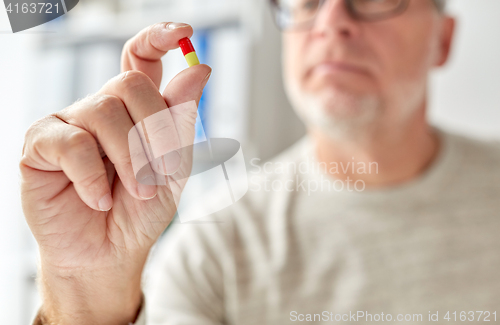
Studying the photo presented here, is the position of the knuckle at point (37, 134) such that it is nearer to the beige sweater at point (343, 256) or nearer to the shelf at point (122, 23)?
the shelf at point (122, 23)

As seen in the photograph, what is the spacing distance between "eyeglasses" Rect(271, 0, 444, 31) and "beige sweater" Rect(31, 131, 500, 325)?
36 cm

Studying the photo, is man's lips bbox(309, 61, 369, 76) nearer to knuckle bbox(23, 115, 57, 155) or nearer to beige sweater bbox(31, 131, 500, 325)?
beige sweater bbox(31, 131, 500, 325)

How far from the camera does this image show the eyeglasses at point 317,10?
0.76 meters

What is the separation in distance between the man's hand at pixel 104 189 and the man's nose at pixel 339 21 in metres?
0.52

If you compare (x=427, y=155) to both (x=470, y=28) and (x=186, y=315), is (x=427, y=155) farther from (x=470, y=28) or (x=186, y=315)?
(x=186, y=315)

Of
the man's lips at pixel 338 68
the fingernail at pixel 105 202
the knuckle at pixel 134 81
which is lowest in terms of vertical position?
the man's lips at pixel 338 68

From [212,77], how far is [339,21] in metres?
0.42

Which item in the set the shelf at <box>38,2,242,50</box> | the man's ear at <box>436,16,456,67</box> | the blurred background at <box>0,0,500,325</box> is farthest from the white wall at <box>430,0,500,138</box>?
the shelf at <box>38,2,242,50</box>

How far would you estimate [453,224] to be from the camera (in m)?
0.78

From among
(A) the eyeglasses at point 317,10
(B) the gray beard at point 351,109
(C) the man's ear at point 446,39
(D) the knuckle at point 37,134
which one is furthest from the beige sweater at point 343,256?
(D) the knuckle at point 37,134

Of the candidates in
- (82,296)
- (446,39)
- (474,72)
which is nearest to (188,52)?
(82,296)

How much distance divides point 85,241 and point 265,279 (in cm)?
48

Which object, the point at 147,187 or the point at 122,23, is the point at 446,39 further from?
the point at 147,187

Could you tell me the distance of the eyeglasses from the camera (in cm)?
76
